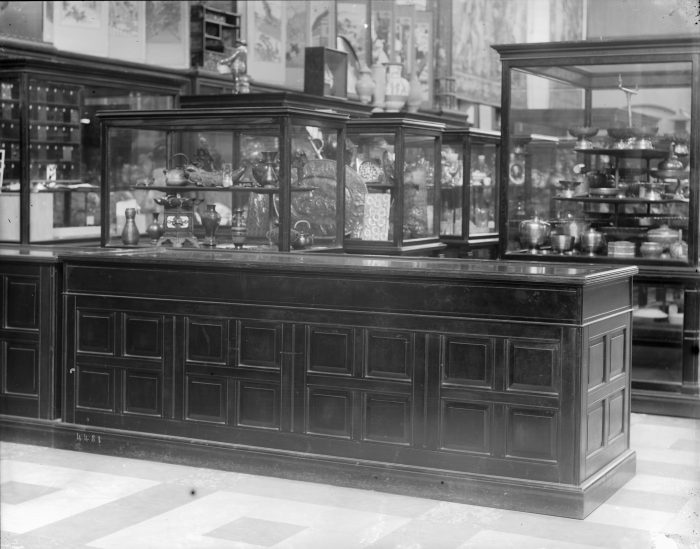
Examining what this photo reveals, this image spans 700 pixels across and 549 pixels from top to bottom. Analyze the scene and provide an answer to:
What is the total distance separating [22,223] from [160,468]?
3.61 m

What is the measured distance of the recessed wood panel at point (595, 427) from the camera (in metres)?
4.68

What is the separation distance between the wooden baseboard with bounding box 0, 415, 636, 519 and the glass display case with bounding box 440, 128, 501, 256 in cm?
445

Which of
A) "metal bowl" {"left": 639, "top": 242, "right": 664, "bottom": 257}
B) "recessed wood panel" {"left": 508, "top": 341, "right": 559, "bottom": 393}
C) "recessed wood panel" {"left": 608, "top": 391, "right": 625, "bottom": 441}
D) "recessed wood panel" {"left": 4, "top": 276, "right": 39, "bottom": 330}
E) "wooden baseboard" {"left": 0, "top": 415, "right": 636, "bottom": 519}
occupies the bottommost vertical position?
"wooden baseboard" {"left": 0, "top": 415, "right": 636, "bottom": 519}

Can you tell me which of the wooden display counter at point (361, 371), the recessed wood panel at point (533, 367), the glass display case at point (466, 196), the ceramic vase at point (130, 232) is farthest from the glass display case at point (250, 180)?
the glass display case at point (466, 196)

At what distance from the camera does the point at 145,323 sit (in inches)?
215

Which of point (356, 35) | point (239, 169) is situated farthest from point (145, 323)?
point (356, 35)

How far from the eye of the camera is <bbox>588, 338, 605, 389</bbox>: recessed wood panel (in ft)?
15.3

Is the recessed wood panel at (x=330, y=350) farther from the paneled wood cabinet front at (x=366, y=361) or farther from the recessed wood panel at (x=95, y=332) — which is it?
the recessed wood panel at (x=95, y=332)

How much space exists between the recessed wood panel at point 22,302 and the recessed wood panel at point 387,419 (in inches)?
78.4

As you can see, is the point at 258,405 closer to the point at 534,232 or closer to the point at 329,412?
the point at 329,412

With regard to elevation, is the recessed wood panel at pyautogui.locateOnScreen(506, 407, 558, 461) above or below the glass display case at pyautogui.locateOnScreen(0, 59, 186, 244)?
below

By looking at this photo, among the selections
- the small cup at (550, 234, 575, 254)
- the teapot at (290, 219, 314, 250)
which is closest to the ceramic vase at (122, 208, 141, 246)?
the teapot at (290, 219, 314, 250)

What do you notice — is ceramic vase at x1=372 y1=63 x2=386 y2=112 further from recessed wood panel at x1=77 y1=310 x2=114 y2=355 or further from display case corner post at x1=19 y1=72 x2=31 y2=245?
recessed wood panel at x1=77 y1=310 x2=114 y2=355

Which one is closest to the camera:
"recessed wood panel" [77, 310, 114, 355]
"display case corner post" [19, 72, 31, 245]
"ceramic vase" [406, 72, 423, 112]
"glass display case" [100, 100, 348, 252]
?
"recessed wood panel" [77, 310, 114, 355]
